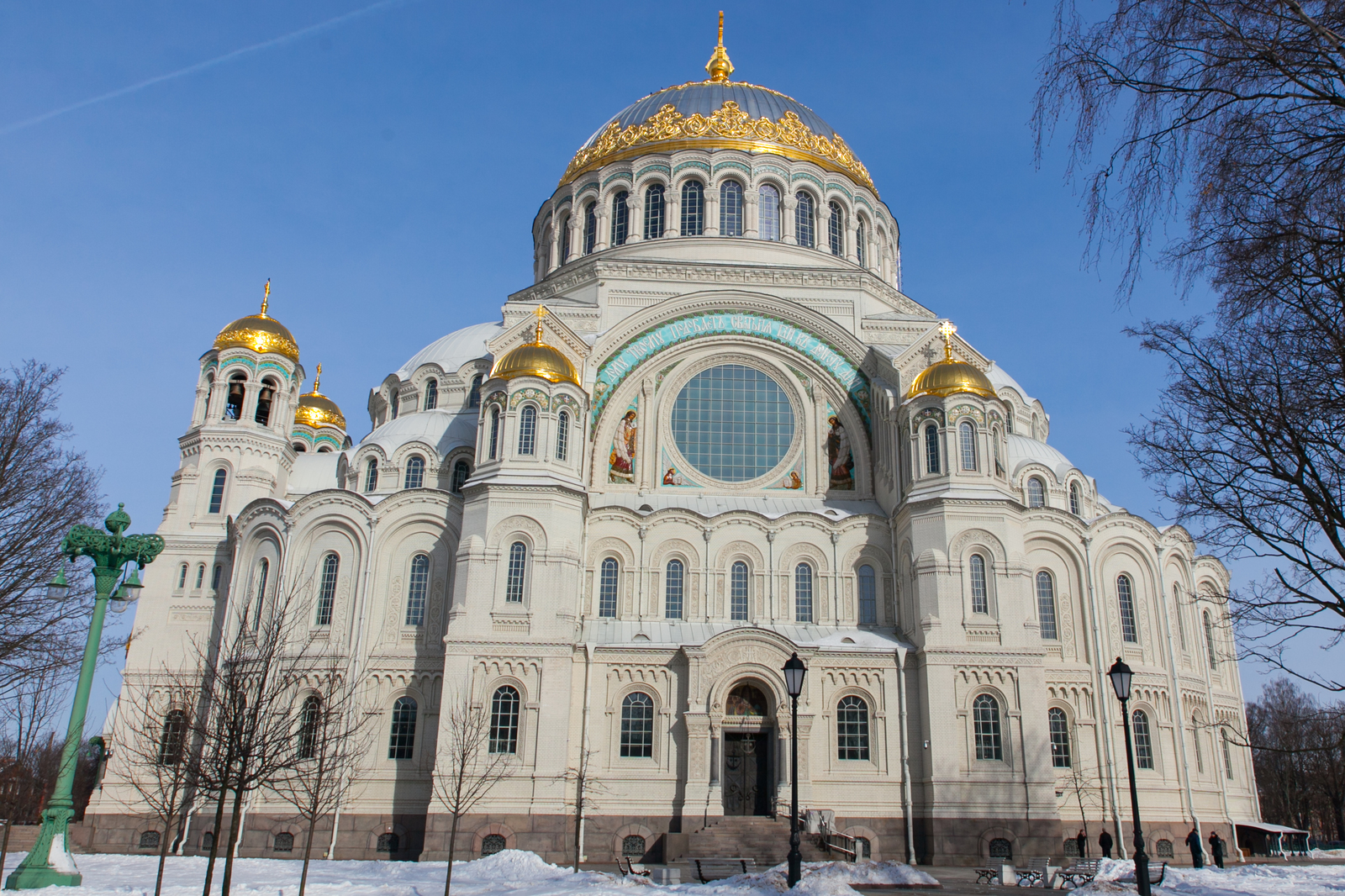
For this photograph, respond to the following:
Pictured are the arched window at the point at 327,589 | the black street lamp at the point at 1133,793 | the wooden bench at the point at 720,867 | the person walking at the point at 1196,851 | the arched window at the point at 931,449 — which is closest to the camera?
the black street lamp at the point at 1133,793

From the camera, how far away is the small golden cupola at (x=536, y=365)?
29094 millimetres

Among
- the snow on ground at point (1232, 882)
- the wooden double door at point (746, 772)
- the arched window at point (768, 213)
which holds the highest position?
the arched window at point (768, 213)

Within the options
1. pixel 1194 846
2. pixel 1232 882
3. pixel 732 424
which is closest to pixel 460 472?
pixel 732 424

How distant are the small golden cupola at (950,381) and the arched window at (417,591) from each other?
567 inches

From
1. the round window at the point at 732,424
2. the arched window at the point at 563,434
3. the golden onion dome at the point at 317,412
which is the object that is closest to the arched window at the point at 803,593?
the round window at the point at 732,424

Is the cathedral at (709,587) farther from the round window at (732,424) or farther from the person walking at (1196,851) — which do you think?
the person walking at (1196,851)

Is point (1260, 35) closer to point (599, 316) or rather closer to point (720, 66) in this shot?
point (599, 316)

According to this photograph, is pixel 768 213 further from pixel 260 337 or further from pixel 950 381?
pixel 260 337

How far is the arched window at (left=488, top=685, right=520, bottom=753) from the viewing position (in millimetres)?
25859

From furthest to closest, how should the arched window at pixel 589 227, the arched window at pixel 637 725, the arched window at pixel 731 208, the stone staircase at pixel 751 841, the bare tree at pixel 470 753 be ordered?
the arched window at pixel 589 227 → the arched window at pixel 731 208 → the arched window at pixel 637 725 → the bare tree at pixel 470 753 → the stone staircase at pixel 751 841

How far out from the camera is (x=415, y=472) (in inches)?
1270

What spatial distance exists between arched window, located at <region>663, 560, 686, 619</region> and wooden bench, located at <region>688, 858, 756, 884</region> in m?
7.59

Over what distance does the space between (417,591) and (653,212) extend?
17043 mm

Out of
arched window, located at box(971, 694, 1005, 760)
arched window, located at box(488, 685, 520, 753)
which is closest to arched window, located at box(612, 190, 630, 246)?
arched window, located at box(488, 685, 520, 753)
